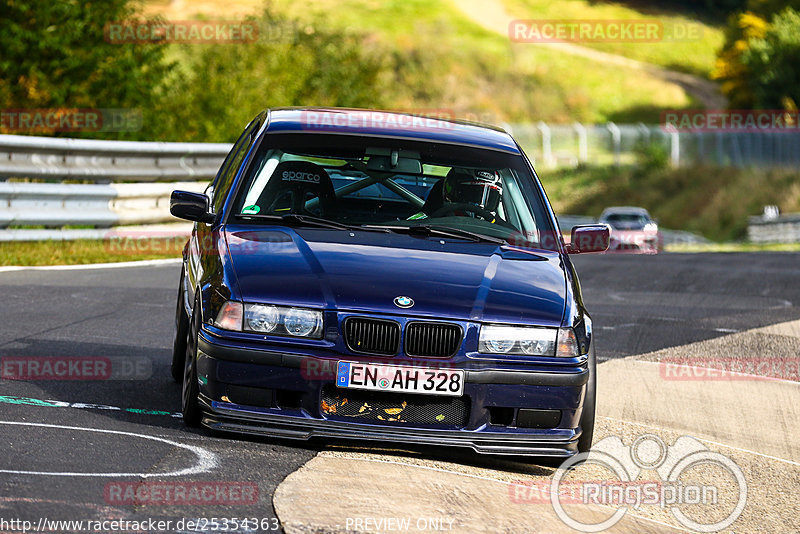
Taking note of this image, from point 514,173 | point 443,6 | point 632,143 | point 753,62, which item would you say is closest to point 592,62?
point 443,6

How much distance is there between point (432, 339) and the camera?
5.79m

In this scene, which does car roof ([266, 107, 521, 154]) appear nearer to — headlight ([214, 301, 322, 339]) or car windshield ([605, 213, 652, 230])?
headlight ([214, 301, 322, 339])

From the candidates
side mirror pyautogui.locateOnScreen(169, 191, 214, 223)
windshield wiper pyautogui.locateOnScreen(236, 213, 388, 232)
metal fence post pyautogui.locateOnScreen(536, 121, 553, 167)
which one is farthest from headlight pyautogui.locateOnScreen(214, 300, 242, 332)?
metal fence post pyautogui.locateOnScreen(536, 121, 553, 167)

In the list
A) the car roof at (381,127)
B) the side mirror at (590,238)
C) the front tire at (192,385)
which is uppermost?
the car roof at (381,127)

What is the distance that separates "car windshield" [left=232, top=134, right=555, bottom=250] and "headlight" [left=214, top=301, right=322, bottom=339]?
4.06 ft

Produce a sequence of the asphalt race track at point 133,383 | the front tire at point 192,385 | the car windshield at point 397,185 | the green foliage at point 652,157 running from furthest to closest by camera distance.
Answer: the green foliage at point 652,157 → the car windshield at point 397,185 → the front tire at point 192,385 → the asphalt race track at point 133,383

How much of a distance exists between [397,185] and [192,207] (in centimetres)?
124

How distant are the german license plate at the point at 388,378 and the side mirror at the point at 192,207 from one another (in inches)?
62.7

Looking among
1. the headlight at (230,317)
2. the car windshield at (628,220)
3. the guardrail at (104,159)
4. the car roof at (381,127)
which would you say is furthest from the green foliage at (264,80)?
the headlight at (230,317)

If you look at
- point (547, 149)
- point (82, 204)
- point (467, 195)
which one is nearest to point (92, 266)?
point (82, 204)

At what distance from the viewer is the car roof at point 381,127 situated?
7.38 meters

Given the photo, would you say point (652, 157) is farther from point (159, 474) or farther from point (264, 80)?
point (159, 474)

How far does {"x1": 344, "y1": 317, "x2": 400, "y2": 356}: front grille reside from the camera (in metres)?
5.75

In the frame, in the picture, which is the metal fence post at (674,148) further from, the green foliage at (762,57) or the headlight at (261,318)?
the headlight at (261,318)
